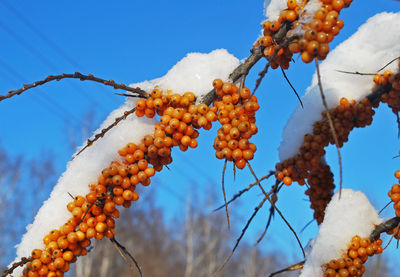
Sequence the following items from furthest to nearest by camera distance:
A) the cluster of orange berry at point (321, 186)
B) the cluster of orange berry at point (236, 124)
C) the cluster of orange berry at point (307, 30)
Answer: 1. the cluster of orange berry at point (321, 186)
2. the cluster of orange berry at point (236, 124)
3. the cluster of orange berry at point (307, 30)

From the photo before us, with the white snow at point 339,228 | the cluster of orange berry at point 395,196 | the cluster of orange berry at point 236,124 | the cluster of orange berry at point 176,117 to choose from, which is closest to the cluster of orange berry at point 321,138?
the white snow at point 339,228

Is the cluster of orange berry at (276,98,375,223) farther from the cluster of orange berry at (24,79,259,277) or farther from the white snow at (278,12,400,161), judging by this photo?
the cluster of orange berry at (24,79,259,277)

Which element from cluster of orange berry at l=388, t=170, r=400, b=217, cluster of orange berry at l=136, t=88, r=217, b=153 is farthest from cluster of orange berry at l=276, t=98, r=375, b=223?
cluster of orange berry at l=136, t=88, r=217, b=153

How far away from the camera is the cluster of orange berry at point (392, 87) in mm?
1464

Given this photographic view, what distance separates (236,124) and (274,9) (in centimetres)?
49

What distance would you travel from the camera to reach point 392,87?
58.9 inches

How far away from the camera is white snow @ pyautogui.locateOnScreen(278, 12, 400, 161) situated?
5.43 ft

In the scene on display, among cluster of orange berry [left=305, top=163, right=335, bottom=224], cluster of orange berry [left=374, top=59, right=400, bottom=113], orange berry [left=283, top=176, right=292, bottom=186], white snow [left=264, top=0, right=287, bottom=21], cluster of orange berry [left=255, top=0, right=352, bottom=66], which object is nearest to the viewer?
cluster of orange berry [left=255, top=0, right=352, bottom=66]

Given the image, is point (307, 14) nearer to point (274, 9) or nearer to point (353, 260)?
point (274, 9)

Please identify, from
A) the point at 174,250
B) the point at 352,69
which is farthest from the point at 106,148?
the point at 174,250

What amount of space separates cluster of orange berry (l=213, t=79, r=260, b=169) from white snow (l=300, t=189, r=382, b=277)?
475 mm

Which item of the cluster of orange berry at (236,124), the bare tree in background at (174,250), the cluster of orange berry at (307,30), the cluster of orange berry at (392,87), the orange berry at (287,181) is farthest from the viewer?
the bare tree in background at (174,250)

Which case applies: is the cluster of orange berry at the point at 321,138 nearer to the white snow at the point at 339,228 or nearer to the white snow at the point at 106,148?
the white snow at the point at 339,228

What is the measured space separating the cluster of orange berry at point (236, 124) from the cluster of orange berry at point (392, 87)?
Answer: 646mm
